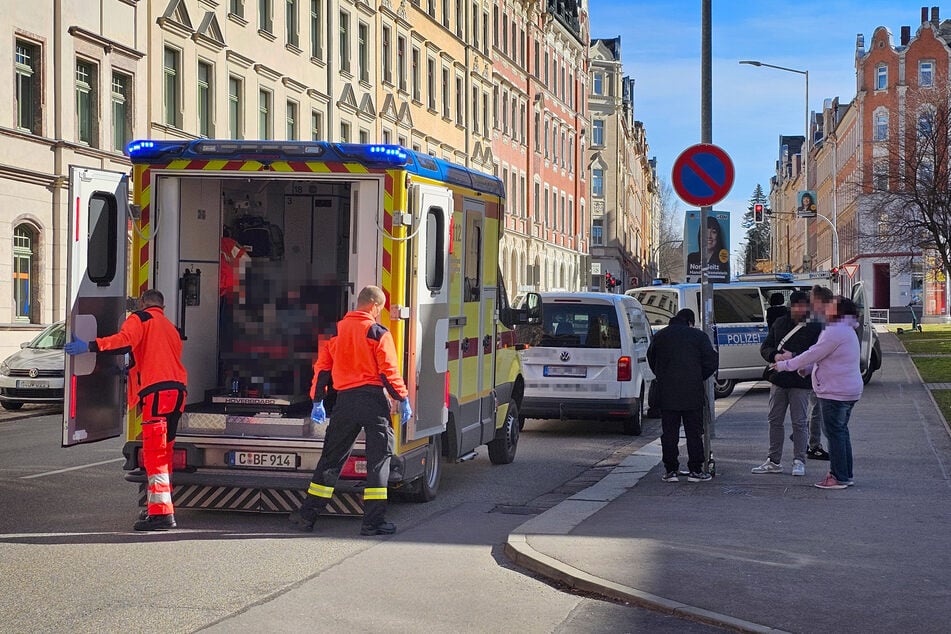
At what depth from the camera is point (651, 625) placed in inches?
275

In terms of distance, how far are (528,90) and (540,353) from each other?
52.4 meters

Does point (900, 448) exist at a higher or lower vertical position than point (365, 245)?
lower

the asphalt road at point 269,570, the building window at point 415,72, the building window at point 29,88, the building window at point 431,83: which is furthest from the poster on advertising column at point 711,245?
the building window at point 431,83

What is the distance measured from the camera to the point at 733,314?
998 inches

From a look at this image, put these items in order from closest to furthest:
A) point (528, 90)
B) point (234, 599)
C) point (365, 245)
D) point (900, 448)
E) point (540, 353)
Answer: point (234, 599)
point (365, 245)
point (900, 448)
point (540, 353)
point (528, 90)

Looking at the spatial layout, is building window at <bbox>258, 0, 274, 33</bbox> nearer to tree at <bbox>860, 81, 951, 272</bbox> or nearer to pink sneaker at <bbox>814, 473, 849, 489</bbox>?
tree at <bbox>860, 81, 951, 272</bbox>

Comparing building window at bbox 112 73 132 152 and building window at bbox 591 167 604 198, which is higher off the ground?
building window at bbox 591 167 604 198

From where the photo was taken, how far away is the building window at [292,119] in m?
40.3

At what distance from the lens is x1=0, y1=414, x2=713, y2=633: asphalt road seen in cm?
701

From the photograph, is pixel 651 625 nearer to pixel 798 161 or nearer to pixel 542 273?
pixel 542 273

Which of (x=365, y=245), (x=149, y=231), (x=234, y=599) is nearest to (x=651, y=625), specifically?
(x=234, y=599)

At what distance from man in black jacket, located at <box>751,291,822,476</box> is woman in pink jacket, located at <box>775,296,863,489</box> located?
2.06 feet

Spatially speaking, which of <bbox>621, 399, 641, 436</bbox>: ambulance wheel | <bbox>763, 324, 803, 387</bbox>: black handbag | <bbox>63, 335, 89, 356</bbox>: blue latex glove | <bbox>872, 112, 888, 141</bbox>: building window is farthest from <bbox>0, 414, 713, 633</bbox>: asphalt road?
<bbox>872, 112, 888, 141</bbox>: building window

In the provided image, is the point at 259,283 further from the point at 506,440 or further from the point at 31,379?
the point at 31,379
